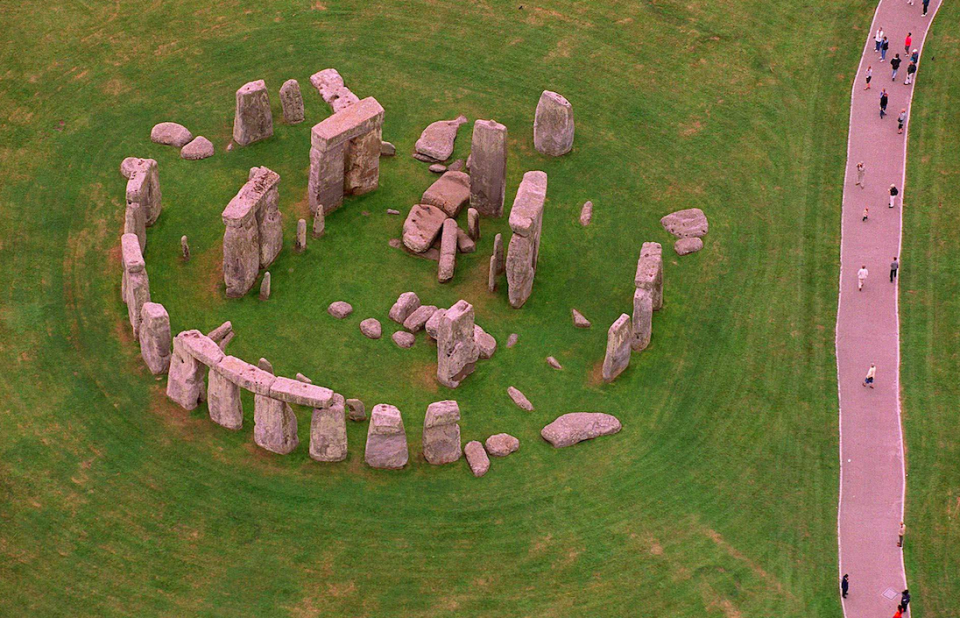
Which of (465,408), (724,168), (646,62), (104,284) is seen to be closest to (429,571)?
(465,408)

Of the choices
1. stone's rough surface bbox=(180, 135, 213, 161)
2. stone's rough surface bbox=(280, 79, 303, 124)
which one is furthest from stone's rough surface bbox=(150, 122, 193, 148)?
stone's rough surface bbox=(280, 79, 303, 124)

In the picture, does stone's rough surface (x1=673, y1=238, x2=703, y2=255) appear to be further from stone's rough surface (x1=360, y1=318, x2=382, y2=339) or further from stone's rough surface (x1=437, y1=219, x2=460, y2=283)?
stone's rough surface (x1=360, y1=318, x2=382, y2=339)

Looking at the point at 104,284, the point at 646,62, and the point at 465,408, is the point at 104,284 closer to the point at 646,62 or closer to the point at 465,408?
the point at 465,408

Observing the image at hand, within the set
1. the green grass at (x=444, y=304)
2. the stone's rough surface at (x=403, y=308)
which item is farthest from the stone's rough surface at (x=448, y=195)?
the stone's rough surface at (x=403, y=308)

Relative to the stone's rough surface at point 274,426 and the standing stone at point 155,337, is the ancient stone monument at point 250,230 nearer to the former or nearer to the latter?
the standing stone at point 155,337

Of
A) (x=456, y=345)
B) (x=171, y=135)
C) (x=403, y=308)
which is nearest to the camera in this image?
(x=456, y=345)

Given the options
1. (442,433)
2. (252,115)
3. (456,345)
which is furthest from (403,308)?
(252,115)

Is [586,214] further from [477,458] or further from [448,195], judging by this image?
[477,458]
